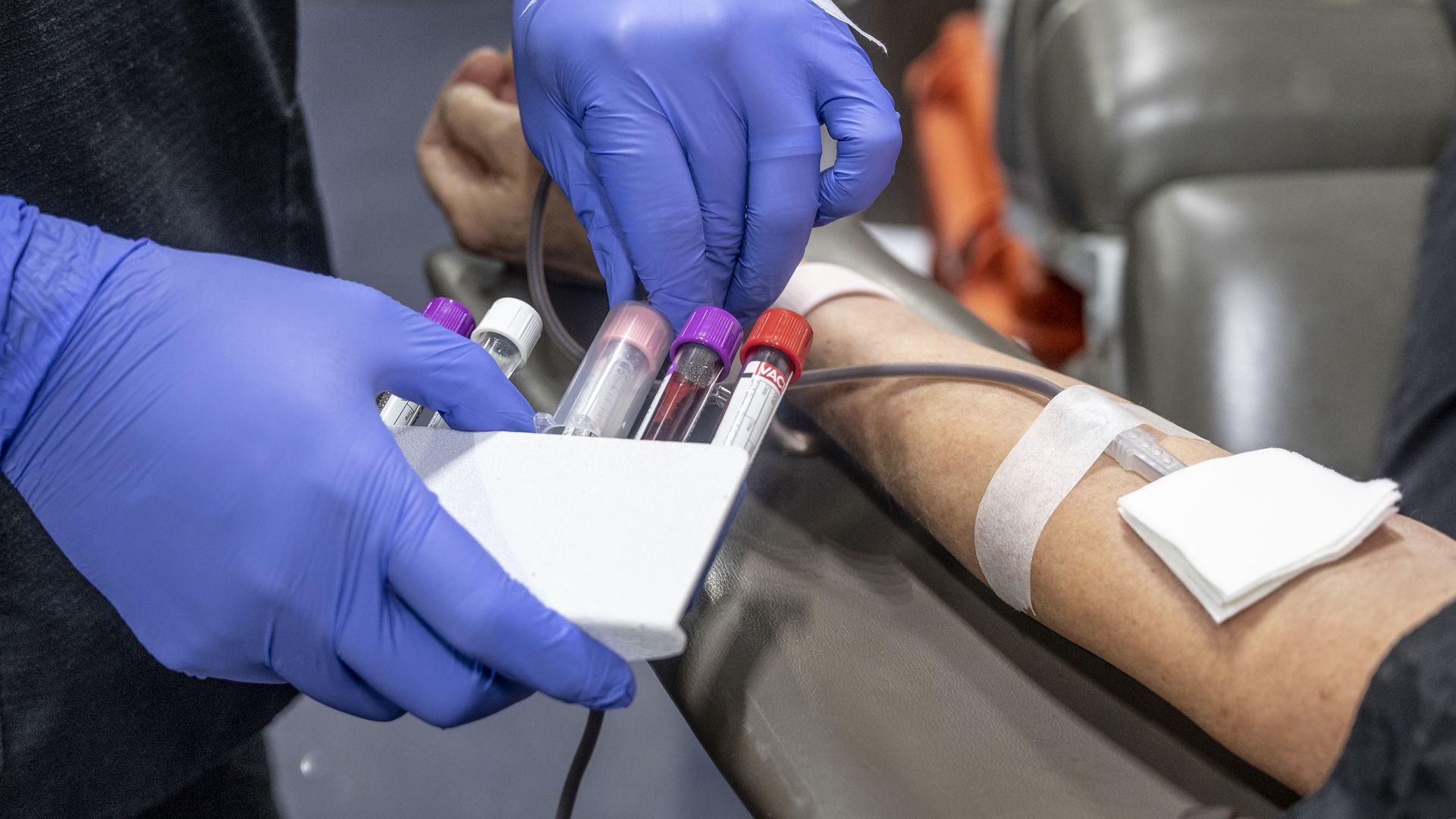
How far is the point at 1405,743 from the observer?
0.47m

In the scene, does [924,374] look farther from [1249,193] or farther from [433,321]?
[1249,193]

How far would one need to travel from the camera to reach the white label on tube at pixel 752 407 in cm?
64

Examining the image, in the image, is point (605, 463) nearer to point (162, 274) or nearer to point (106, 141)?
point (162, 274)

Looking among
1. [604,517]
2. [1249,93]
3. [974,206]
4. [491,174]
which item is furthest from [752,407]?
[974,206]

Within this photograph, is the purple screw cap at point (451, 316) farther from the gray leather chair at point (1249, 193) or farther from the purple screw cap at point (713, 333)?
the gray leather chair at point (1249, 193)

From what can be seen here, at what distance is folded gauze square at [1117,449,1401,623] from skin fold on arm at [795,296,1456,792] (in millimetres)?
18

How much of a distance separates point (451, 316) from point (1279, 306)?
0.83 meters

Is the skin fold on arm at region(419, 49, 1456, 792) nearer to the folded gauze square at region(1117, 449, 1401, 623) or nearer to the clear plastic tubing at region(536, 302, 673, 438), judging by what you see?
the folded gauze square at region(1117, 449, 1401, 623)

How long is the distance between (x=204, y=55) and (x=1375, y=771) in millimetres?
982

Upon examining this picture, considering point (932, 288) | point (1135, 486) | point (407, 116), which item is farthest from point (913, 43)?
point (1135, 486)

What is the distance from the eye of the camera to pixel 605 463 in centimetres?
59

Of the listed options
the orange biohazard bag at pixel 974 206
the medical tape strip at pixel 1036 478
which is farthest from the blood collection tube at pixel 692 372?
the orange biohazard bag at pixel 974 206

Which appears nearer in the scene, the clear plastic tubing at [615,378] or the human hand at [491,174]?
the clear plastic tubing at [615,378]

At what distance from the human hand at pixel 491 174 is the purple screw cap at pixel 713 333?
0.92 ft
